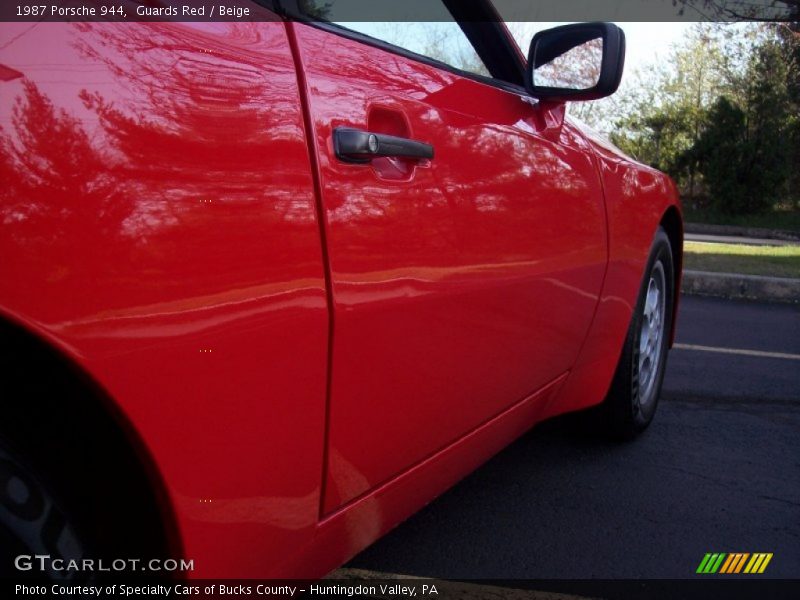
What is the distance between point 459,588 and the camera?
7.43 feet

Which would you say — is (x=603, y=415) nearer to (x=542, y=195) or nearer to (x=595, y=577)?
(x=595, y=577)

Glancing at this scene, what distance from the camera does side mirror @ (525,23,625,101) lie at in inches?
91.7

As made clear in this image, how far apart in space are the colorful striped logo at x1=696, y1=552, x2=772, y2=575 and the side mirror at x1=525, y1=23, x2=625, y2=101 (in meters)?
1.25

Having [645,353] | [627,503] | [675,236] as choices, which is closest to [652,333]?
[645,353]

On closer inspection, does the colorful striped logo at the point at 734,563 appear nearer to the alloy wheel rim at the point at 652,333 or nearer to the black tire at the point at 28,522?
the alloy wheel rim at the point at 652,333

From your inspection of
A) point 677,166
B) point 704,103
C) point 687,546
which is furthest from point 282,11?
point 704,103

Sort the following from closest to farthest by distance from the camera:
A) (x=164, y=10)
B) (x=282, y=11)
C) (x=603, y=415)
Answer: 1. (x=164, y=10)
2. (x=282, y=11)
3. (x=603, y=415)

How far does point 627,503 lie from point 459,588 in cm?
84

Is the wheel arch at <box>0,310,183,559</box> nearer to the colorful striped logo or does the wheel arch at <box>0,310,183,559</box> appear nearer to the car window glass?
the car window glass

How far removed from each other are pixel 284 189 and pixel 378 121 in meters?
0.33

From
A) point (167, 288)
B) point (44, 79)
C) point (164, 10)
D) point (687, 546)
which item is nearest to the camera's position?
point (44, 79)

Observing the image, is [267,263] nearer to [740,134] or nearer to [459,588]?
[459,588]

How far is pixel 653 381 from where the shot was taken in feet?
11.9

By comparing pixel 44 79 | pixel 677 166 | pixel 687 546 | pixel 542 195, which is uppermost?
pixel 44 79
